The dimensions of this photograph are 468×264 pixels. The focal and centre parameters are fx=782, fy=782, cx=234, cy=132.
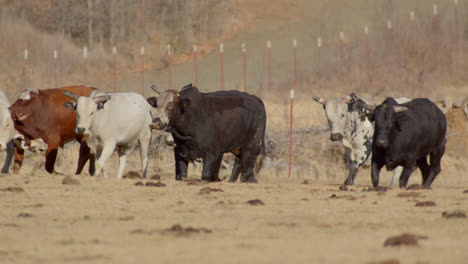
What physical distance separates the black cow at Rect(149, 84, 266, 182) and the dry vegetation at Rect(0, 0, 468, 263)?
2.97ft

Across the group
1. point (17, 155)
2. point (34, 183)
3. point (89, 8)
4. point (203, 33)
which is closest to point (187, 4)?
point (203, 33)

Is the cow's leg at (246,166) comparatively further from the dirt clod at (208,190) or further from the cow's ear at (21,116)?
the cow's ear at (21,116)

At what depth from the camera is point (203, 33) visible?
1944 inches

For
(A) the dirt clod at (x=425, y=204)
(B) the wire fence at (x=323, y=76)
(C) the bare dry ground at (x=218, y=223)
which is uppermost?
(B) the wire fence at (x=323, y=76)

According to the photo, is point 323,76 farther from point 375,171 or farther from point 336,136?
point 375,171

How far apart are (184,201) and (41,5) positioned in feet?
143

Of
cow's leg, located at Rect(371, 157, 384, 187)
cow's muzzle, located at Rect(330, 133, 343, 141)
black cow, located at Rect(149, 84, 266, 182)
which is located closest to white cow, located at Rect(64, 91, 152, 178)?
black cow, located at Rect(149, 84, 266, 182)

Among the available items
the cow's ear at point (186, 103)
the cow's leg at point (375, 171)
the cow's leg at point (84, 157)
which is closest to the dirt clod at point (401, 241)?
the cow's leg at point (375, 171)

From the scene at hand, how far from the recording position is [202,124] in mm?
13656

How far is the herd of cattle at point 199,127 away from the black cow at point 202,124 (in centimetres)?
2

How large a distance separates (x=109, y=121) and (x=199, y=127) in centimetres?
178

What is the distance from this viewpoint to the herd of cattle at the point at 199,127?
13.6 m

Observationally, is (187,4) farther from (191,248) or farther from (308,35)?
(191,248)

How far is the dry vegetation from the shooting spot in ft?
21.6
